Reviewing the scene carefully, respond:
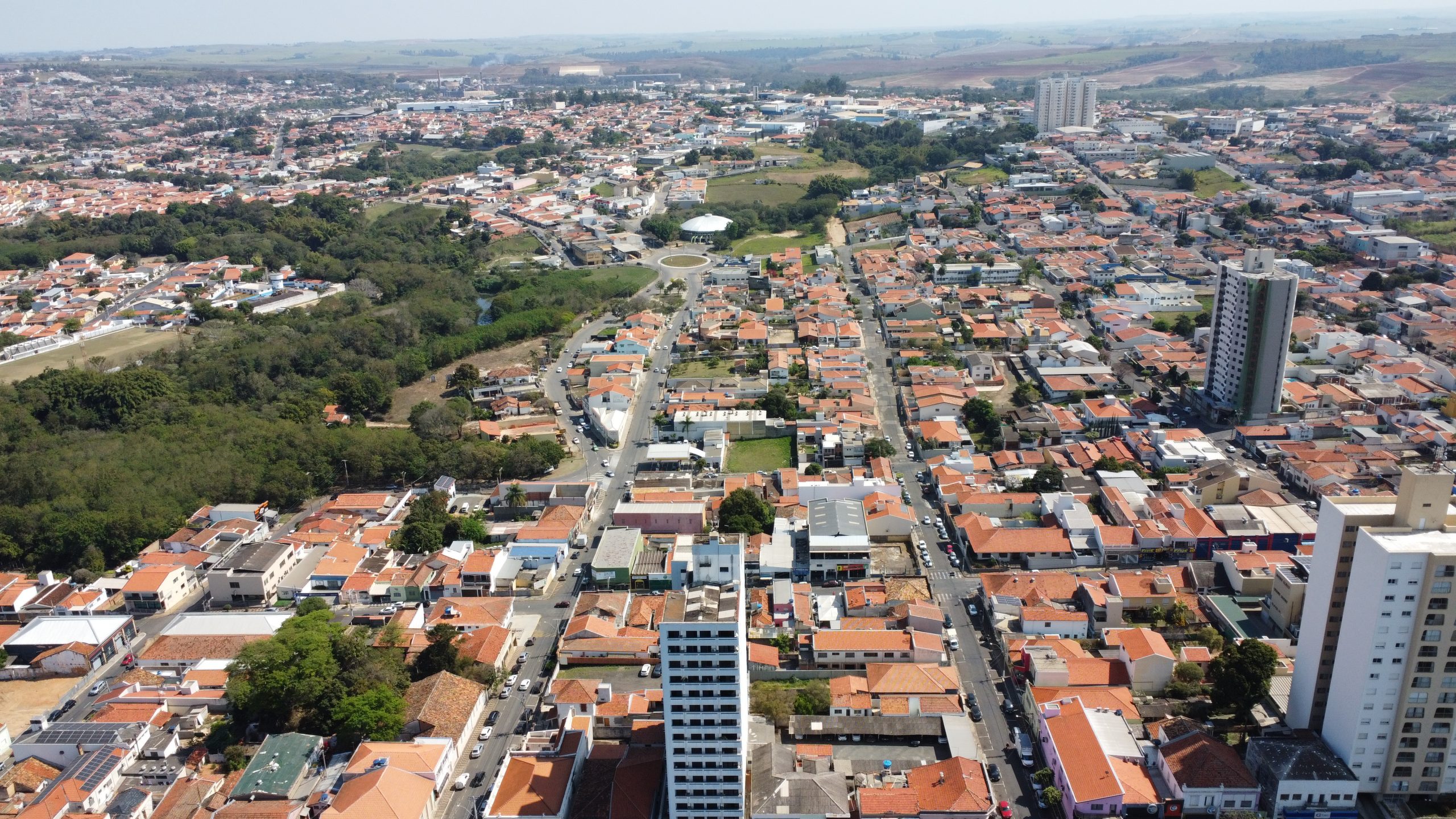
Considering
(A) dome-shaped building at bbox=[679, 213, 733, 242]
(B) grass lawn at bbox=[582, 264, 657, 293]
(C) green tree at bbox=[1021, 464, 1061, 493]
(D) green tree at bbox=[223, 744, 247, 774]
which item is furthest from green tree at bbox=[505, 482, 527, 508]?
(A) dome-shaped building at bbox=[679, 213, 733, 242]

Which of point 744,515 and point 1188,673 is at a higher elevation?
point 744,515

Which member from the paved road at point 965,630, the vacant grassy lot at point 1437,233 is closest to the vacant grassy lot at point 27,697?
the paved road at point 965,630

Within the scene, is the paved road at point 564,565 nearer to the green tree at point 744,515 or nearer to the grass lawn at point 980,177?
the green tree at point 744,515

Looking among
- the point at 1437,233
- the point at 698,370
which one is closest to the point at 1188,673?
the point at 698,370

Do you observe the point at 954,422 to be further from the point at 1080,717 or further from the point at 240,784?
the point at 240,784

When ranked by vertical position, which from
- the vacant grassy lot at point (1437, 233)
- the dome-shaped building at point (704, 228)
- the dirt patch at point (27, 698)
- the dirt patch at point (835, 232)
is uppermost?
the vacant grassy lot at point (1437, 233)

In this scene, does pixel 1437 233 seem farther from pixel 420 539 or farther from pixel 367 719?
pixel 367 719
